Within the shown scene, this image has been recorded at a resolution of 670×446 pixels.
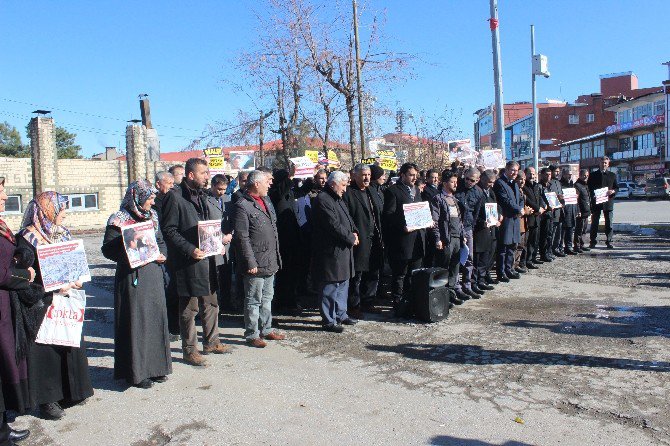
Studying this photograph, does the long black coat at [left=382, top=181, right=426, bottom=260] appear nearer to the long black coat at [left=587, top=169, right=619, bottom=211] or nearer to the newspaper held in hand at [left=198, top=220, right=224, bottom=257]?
the newspaper held in hand at [left=198, top=220, right=224, bottom=257]

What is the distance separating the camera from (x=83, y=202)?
35406 mm

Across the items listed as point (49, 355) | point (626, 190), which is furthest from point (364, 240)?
point (626, 190)

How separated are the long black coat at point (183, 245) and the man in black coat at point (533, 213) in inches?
279

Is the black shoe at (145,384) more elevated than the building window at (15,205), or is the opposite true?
the building window at (15,205)

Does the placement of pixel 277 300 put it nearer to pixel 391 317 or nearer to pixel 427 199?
pixel 391 317

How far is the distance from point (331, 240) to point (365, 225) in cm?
92

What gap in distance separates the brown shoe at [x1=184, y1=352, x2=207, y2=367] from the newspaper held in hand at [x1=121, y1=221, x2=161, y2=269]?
1318mm

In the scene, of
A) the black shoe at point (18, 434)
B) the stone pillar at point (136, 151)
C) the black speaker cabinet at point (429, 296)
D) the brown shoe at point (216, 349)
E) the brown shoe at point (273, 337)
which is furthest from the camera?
the stone pillar at point (136, 151)

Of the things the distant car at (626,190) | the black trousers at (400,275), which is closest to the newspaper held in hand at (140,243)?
the black trousers at (400,275)

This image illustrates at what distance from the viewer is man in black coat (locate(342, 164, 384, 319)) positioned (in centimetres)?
761

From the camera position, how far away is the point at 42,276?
420 cm

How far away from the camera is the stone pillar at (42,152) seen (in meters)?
32.3

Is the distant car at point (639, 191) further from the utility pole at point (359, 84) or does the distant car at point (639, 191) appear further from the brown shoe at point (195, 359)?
the brown shoe at point (195, 359)

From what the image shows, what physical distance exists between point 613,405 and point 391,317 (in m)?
3.53
